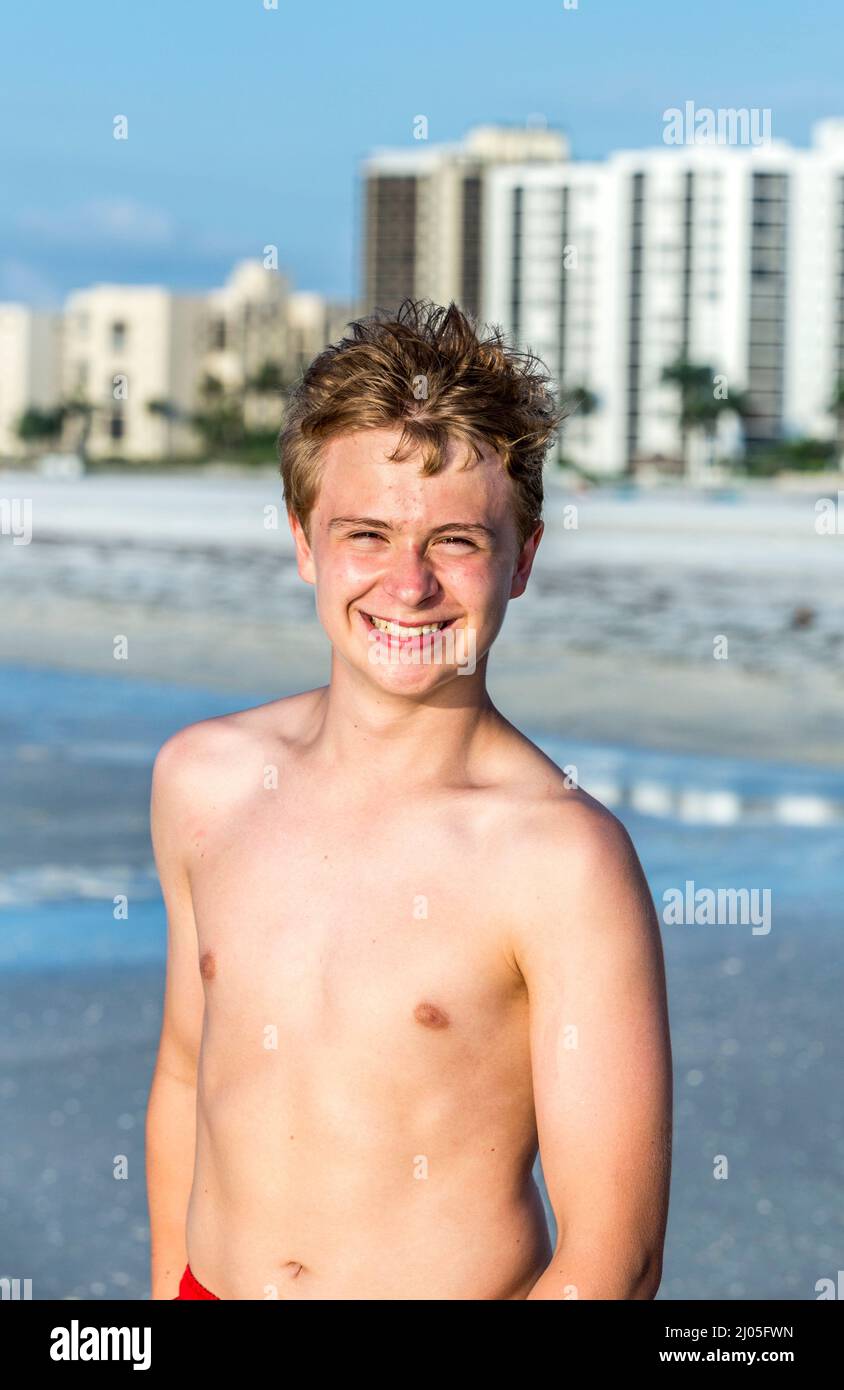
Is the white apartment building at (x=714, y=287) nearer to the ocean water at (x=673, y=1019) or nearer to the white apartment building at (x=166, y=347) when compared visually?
the white apartment building at (x=166, y=347)

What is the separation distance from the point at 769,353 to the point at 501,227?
2204 centimetres

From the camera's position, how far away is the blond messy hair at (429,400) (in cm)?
177

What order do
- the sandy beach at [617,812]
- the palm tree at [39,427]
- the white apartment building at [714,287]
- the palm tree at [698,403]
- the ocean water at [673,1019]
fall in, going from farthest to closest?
the palm tree at [39,427], the white apartment building at [714,287], the palm tree at [698,403], the sandy beach at [617,812], the ocean water at [673,1019]

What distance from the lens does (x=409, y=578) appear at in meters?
1.79

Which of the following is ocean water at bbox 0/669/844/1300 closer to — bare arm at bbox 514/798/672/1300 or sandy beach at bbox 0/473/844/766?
sandy beach at bbox 0/473/844/766

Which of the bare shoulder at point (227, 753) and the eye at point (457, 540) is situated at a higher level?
the eye at point (457, 540)

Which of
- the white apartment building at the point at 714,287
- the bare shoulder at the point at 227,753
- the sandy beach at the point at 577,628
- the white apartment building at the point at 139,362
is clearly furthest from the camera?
the white apartment building at the point at 139,362

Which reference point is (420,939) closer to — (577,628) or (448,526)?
(448,526)

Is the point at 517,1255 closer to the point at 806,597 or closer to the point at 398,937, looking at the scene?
the point at 398,937

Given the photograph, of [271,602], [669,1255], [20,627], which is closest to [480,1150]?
[669,1255]

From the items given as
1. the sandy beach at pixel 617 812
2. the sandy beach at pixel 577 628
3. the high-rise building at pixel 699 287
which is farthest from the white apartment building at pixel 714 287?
the sandy beach at pixel 617 812

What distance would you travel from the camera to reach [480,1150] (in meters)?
1.84

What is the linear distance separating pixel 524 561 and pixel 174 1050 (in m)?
0.68

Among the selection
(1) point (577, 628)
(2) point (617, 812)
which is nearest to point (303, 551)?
(2) point (617, 812)
